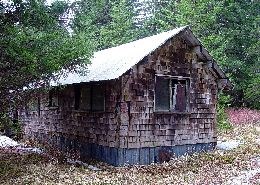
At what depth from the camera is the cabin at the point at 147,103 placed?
14.2 metres

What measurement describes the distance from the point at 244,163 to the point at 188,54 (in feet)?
16.1

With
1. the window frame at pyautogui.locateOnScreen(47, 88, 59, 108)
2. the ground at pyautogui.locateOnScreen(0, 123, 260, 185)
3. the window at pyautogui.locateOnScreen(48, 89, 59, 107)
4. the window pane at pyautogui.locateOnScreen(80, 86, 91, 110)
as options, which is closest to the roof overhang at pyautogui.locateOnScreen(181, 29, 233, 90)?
the ground at pyautogui.locateOnScreen(0, 123, 260, 185)

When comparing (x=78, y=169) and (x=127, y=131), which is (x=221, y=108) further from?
(x=78, y=169)

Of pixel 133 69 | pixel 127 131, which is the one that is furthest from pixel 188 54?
pixel 127 131

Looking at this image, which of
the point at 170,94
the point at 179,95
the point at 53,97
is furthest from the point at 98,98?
the point at 53,97

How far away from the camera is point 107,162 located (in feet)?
48.2

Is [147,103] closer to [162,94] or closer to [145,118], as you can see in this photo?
[145,118]

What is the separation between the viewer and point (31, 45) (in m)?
11.5

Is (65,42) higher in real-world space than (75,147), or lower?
higher

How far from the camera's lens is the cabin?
14203 mm

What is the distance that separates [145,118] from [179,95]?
1.93m

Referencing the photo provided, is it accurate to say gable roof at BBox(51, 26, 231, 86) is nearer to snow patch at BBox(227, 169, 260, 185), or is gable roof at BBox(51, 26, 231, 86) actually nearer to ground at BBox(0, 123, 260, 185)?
ground at BBox(0, 123, 260, 185)

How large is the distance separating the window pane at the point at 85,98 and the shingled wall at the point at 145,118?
268 millimetres

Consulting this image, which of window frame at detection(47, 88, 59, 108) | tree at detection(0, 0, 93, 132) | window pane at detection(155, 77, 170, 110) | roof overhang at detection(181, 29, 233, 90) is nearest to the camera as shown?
tree at detection(0, 0, 93, 132)
